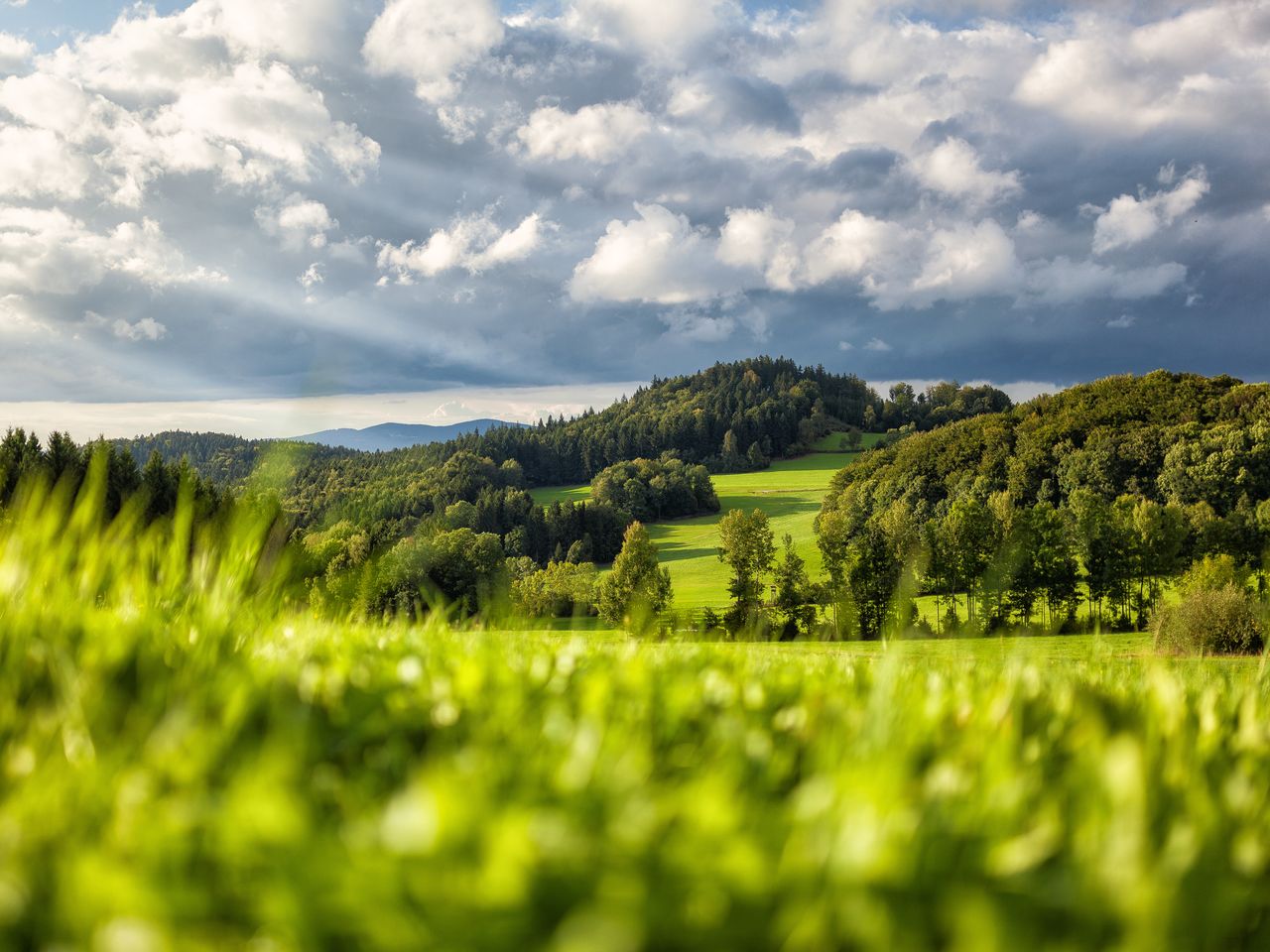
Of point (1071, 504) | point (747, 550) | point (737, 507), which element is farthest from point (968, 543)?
point (737, 507)

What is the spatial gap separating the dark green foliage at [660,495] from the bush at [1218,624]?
99121 mm

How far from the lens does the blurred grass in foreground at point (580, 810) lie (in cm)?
97

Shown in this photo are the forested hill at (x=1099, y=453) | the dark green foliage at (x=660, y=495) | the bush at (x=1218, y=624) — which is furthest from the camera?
the dark green foliage at (x=660, y=495)

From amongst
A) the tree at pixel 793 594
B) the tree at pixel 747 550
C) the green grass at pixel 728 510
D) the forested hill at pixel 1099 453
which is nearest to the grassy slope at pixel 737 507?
the green grass at pixel 728 510

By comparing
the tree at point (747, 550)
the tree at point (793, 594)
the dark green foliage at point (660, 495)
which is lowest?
the tree at point (793, 594)

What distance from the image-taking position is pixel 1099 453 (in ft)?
340

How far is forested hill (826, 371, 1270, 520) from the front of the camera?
95500 mm

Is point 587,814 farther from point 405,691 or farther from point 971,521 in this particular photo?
point 971,521

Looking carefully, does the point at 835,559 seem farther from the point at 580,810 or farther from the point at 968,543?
the point at 580,810

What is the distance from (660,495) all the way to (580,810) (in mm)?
146360

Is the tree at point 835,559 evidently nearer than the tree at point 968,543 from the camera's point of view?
Yes

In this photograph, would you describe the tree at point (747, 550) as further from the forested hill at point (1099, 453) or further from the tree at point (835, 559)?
the forested hill at point (1099, 453)

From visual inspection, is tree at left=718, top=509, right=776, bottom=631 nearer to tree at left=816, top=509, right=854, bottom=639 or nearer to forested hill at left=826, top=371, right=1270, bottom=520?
tree at left=816, top=509, right=854, bottom=639

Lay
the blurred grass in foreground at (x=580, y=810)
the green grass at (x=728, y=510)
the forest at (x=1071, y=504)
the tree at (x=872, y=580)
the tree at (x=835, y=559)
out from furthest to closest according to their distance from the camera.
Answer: the green grass at (x=728, y=510) → the forest at (x=1071, y=504) → the tree at (x=872, y=580) → the tree at (x=835, y=559) → the blurred grass in foreground at (x=580, y=810)
